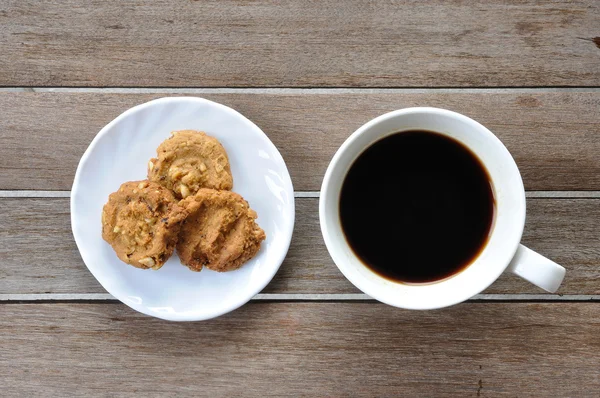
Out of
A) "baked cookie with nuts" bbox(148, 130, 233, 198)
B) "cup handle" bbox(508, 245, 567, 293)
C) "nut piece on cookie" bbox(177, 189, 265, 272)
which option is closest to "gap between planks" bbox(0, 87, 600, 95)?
"baked cookie with nuts" bbox(148, 130, 233, 198)

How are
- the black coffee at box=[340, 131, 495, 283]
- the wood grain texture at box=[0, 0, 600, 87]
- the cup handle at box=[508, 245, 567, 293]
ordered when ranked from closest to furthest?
the cup handle at box=[508, 245, 567, 293] < the black coffee at box=[340, 131, 495, 283] < the wood grain texture at box=[0, 0, 600, 87]

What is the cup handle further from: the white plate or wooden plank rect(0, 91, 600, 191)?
the white plate

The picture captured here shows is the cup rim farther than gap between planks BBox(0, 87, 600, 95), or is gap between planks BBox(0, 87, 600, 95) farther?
gap between planks BBox(0, 87, 600, 95)

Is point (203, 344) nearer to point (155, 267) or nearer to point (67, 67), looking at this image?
point (155, 267)

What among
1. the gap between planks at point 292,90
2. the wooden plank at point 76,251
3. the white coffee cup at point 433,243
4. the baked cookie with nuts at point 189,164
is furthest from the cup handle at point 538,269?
the baked cookie with nuts at point 189,164

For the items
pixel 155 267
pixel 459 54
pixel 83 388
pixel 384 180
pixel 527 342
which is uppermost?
pixel 459 54

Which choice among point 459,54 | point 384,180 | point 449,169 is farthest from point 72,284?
point 459,54
